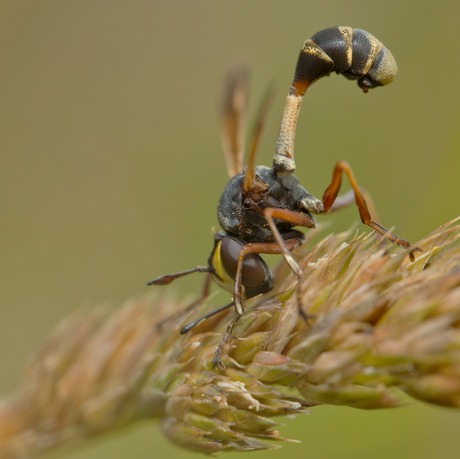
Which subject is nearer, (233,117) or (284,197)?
(284,197)

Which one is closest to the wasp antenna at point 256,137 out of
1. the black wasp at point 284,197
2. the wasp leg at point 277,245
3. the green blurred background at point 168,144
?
the black wasp at point 284,197

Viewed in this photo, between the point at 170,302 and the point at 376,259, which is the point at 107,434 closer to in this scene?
the point at 170,302

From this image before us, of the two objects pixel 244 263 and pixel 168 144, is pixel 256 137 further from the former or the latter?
pixel 168 144

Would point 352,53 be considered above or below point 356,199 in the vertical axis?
above

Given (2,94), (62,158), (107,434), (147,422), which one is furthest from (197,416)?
(2,94)

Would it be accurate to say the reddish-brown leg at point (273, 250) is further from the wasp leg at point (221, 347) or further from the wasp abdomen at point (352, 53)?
the wasp abdomen at point (352, 53)

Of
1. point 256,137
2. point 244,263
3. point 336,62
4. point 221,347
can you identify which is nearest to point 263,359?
point 221,347
